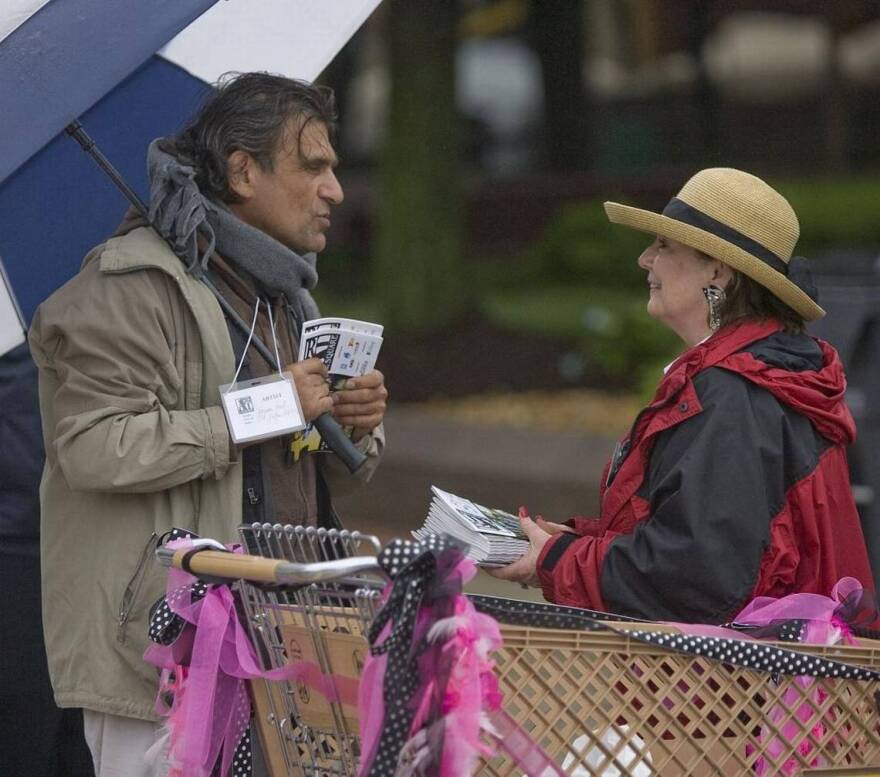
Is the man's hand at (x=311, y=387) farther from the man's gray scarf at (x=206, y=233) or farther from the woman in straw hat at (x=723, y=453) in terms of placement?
the woman in straw hat at (x=723, y=453)

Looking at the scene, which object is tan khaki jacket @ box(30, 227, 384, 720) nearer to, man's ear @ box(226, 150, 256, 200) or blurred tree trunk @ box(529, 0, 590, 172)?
man's ear @ box(226, 150, 256, 200)

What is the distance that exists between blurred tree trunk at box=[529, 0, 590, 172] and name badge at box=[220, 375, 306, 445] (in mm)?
15930

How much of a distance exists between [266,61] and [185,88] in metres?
0.24

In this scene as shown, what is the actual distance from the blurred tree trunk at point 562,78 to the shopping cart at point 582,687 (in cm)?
1645

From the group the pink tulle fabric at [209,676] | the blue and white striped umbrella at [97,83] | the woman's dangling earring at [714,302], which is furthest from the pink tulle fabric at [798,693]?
the blue and white striped umbrella at [97,83]

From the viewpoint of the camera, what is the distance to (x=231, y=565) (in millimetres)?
3008

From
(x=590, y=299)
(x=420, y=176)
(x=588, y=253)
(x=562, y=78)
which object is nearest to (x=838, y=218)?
(x=588, y=253)

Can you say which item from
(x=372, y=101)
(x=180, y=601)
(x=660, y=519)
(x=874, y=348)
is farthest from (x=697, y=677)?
(x=372, y=101)

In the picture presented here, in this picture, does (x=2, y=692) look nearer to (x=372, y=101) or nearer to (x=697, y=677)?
(x=697, y=677)

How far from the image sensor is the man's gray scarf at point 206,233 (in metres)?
3.73

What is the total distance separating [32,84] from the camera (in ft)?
12.3

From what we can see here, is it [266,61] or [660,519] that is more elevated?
[266,61]

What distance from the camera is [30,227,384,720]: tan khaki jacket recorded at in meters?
3.56

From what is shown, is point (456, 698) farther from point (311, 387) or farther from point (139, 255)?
point (139, 255)
